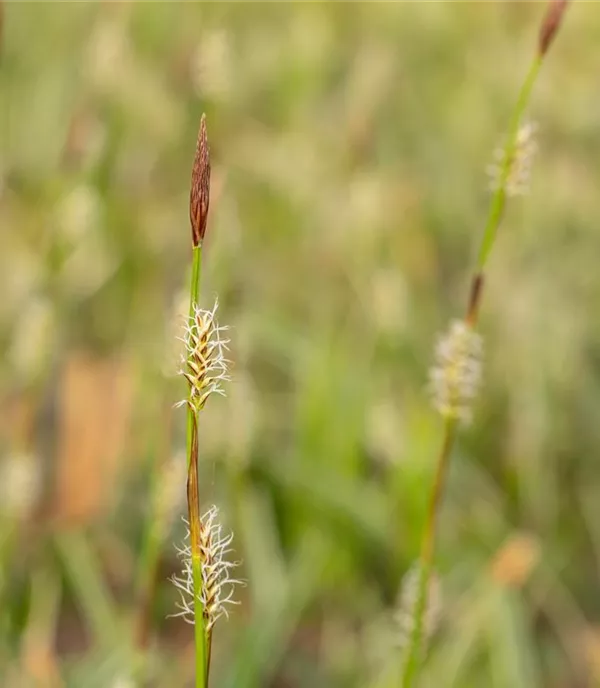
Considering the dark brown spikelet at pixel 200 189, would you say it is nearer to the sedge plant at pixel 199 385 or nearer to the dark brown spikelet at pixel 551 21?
the sedge plant at pixel 199 385

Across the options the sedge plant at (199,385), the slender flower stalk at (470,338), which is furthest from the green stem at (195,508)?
the slender flower stalk at (470,338)

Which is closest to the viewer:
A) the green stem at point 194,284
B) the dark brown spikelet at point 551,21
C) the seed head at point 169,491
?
the green stem at point 194,284

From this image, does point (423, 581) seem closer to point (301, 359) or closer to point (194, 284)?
point (194, 284)

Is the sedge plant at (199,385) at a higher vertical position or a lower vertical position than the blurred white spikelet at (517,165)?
lower

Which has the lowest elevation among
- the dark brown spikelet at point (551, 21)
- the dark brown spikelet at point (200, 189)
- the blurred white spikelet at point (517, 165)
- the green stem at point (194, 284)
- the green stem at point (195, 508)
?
the green stem at point (195, 508)

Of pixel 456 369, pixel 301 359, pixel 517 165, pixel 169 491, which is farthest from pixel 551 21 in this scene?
pixel 301 359

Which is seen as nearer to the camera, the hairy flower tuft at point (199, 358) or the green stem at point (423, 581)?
the hairy flower tuft at point (199, 358)

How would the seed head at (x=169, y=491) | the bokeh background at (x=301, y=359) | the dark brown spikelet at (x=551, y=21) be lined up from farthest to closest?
the bokeh background at (x=301, y=359), the seed head at (x=169, y=491), the dark brown spikelet at (x=551, y=21)

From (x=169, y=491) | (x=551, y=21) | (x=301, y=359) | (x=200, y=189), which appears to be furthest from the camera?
(x=301, y=359)
